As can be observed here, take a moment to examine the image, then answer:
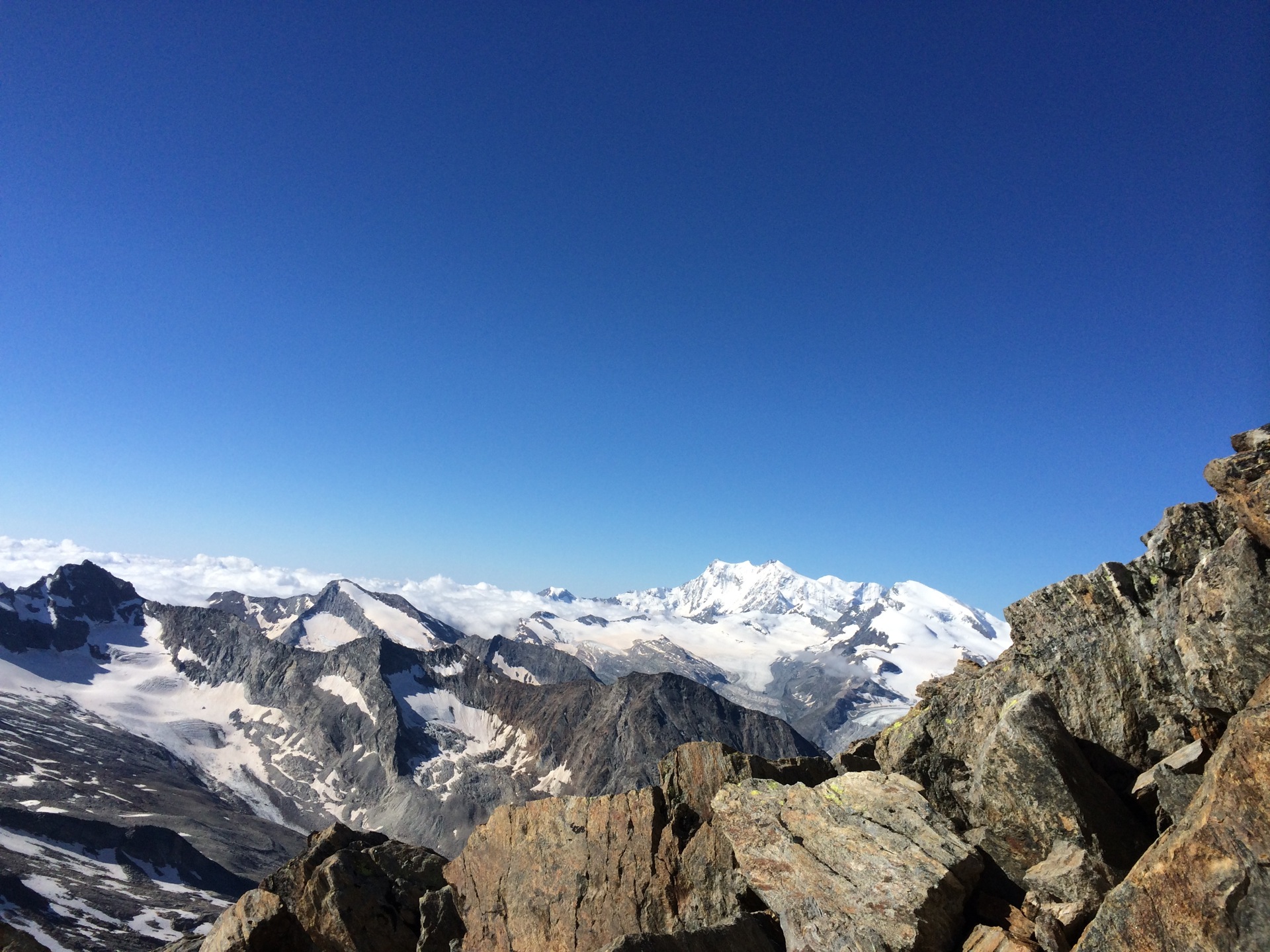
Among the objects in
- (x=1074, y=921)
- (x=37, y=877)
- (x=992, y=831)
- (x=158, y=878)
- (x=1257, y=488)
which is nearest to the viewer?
(x=1074, y=921)

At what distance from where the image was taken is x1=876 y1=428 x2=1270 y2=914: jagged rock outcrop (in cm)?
1664

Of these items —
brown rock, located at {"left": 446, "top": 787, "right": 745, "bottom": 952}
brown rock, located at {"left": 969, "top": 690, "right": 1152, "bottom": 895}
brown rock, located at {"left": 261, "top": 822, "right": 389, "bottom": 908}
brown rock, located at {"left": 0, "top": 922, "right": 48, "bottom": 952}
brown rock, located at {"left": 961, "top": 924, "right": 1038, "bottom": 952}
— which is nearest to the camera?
brown rock, located at {"left": 961, "top": 924, "right": 1038, "bottom": 952}

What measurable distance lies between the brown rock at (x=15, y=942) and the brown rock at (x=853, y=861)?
3579cm

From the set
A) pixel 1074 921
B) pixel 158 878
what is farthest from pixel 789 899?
pixel 158 878

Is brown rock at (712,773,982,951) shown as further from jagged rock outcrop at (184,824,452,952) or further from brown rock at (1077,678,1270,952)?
jagged rock outcrop at (184,824,452,952)

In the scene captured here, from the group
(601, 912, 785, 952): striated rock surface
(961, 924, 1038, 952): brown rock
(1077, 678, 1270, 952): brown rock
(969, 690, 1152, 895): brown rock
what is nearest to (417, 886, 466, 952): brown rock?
(601, 912, 785, 952): striated rock surface

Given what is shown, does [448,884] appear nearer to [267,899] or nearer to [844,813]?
[267,899]

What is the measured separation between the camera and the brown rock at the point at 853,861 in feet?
54.7

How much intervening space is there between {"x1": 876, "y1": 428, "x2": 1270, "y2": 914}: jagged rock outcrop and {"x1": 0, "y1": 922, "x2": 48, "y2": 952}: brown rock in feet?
138

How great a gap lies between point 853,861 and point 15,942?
41726 mm

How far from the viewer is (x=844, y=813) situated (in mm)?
20219

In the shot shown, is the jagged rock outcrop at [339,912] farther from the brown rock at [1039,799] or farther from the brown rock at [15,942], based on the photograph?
the brown rock at [1039,799]

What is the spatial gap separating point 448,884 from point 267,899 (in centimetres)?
770

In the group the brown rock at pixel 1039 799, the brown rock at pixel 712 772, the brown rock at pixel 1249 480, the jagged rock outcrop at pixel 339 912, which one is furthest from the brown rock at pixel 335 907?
the brown rock at pixel 1249 480
